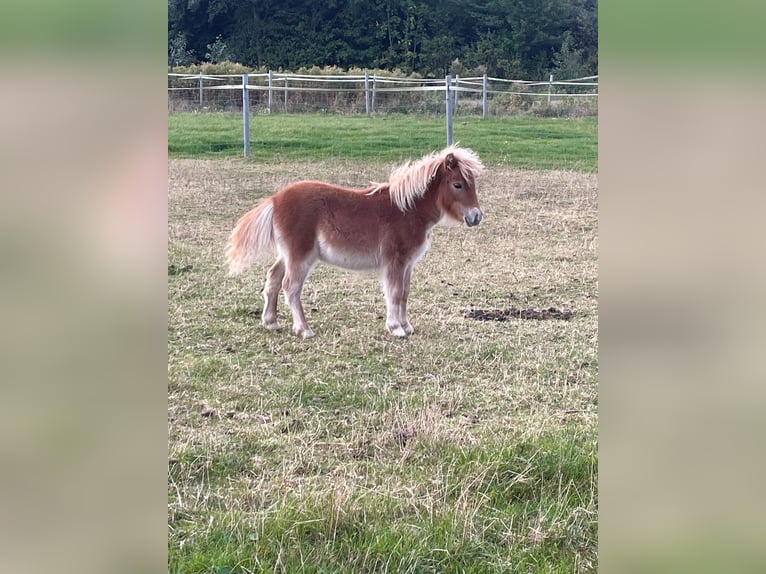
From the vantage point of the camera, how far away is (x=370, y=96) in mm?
5969

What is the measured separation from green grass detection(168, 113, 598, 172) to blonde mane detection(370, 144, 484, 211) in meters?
2.13

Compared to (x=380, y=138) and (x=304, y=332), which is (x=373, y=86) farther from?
(x=304, y=332)

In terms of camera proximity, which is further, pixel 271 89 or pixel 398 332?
pixel 271 89

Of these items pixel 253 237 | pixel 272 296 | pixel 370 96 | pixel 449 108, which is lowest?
pixel 272 296

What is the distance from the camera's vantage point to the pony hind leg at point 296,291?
14.0 feet

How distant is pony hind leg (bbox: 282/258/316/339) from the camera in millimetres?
4281

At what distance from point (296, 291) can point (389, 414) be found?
1.27 m

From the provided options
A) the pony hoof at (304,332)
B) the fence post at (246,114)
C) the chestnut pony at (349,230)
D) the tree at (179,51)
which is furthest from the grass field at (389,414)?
the tree at (179,51)

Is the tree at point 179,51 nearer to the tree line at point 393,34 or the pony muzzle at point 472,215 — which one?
the tree line at point 393,34

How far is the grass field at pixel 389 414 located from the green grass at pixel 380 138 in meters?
0.78
